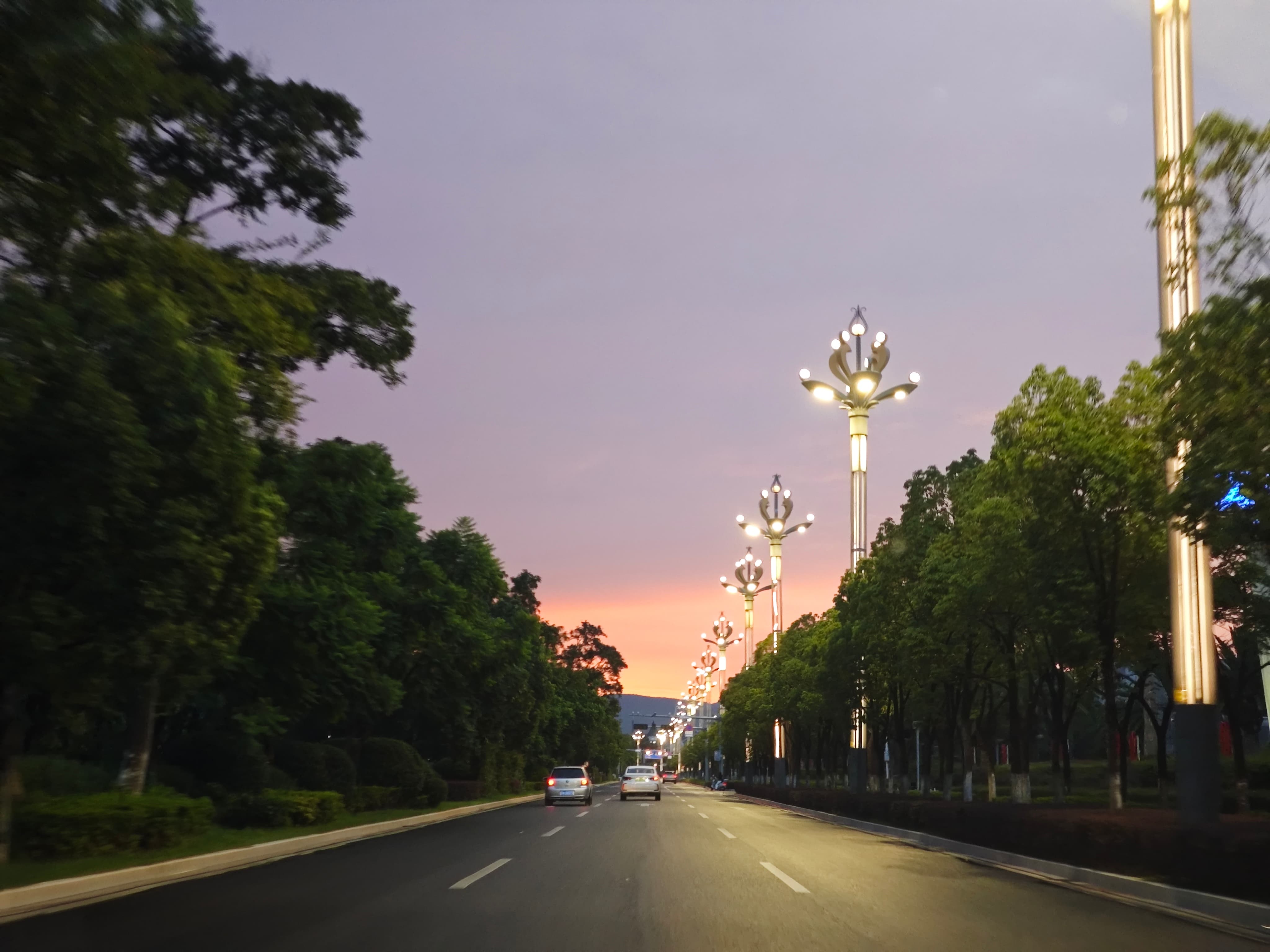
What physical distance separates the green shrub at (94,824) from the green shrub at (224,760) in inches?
451

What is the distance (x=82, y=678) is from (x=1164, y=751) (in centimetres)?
4098

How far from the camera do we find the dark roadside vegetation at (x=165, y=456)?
10.9 m

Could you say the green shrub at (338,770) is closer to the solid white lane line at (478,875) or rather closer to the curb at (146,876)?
the curb at (146,876)

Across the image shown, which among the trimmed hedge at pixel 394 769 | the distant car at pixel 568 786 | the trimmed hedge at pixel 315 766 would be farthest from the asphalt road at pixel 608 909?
the distant car at pixel 568 786

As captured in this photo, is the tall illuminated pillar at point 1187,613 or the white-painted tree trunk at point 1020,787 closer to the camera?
the tall illuminated pillar at point 1187,613

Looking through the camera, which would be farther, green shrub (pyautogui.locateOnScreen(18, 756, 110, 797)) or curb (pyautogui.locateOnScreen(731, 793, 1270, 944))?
green shrub (pyautogui.locateOnScreen(18, 756, 110, 797))

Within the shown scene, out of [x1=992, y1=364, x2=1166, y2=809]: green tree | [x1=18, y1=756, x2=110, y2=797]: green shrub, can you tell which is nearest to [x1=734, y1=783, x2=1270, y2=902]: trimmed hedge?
[x1=992, y1=364, x2=1166, y2=809]: green tree

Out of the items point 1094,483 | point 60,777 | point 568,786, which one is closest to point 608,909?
point 1094,483

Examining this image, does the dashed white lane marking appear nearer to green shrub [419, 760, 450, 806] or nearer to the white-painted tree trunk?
the white-painted tree trunk

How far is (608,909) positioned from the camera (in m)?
11.5

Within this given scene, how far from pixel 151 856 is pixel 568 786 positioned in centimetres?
3028

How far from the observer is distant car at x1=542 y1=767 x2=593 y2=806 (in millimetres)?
45125

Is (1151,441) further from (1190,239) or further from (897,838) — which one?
(897,838)

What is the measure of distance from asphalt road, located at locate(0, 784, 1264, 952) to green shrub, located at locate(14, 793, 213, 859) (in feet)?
5.67
